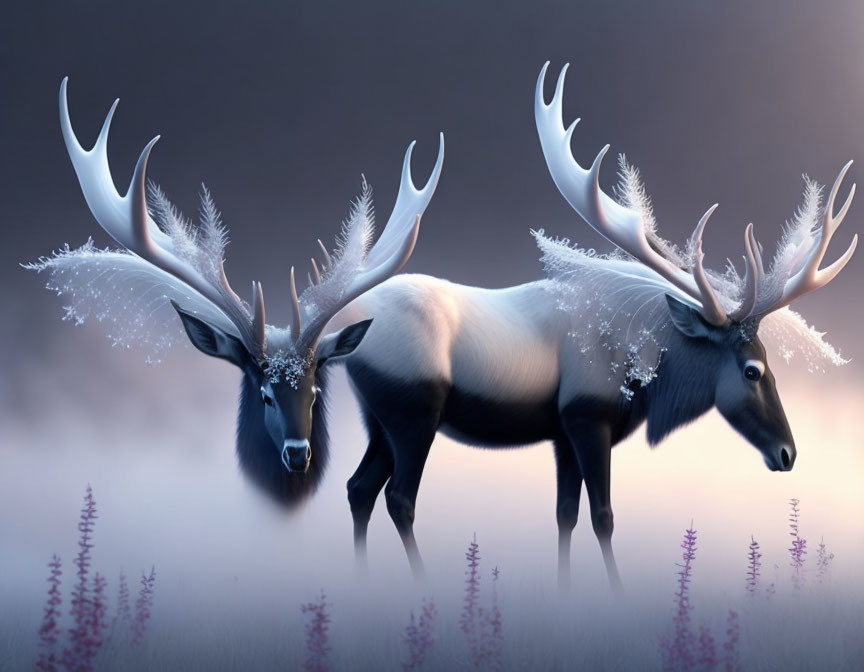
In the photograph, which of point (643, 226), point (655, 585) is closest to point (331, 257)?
point (643, 226)

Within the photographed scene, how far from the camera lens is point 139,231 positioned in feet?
13.2

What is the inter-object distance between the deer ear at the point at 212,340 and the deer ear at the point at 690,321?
64.0 inches

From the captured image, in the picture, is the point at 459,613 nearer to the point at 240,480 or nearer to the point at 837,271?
the point at 240,480

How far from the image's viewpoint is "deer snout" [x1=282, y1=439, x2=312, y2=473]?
386 centimetres

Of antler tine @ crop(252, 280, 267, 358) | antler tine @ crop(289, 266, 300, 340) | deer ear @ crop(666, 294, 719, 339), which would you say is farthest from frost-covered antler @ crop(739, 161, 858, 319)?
antler tine @ crop(252, 280, 267, 358)

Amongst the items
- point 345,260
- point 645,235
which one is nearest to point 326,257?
point 345,260

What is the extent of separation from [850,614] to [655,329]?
123 centimetres

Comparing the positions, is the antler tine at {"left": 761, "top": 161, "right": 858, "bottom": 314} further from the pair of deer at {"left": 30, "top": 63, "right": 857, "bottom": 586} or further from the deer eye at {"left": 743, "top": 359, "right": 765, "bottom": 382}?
the deer eye at {"left": 743, "top": 359, "right": 765, "bottom": 382}

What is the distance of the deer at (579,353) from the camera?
170 inches

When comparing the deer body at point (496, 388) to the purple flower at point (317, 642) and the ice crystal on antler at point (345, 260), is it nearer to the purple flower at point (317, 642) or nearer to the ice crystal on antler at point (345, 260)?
the ice crystal on antler at point (345, 260)

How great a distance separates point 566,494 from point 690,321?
0.82 metres

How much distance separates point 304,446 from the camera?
388 centimetres

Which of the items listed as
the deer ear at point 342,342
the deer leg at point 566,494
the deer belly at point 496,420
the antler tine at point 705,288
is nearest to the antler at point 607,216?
the antler tine at point 705,288

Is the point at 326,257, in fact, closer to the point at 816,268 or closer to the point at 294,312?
the point at 294,312
